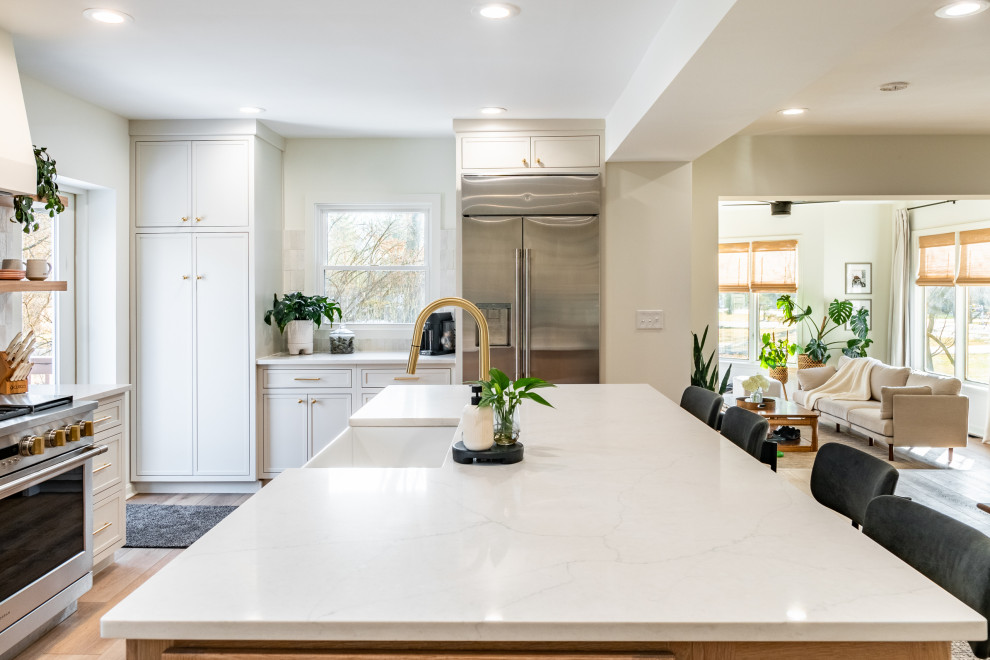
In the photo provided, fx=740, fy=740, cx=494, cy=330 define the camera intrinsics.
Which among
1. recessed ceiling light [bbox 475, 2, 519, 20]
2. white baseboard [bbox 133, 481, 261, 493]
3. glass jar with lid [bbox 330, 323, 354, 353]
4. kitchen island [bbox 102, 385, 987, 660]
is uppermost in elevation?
recessed ceiling light [bbox 475, 2, 519, 20]

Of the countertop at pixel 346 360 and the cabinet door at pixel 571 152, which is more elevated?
the cabinet door at pixel 571 152

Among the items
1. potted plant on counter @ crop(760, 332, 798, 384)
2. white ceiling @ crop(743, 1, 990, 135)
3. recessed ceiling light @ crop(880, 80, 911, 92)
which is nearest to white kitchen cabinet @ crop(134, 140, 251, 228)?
→ white ceiling @ crop(743, 1, 990, 135)

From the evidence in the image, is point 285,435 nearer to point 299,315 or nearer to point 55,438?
point 299,315

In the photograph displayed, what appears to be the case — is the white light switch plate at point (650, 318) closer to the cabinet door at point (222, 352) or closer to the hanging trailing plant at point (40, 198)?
the cabinet door at point (222, 352)

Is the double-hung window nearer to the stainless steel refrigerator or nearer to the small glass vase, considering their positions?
the stainless steel refrigerator

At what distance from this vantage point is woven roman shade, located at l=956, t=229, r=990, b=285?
22.7 feet

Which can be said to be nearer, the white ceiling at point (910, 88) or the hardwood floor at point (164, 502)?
the hardwood floor at point (164, 502)

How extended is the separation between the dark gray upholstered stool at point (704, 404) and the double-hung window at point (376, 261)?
2643 millimetres

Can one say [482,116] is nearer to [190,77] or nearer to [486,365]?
[190,77]

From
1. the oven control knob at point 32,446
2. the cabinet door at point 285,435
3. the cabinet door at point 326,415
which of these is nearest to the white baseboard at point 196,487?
the cabinet door at point 285,435

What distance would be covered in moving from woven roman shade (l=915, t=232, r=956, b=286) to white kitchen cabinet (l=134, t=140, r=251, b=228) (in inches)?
266

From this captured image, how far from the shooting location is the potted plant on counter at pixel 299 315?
16.5 ft

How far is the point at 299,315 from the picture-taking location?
16.7ft

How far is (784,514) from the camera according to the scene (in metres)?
1.40
